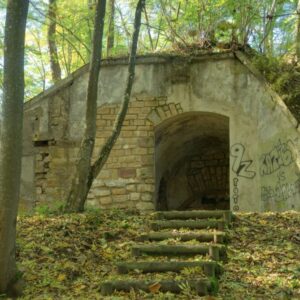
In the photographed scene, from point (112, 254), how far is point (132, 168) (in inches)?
163

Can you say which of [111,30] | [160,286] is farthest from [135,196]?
[111,30]

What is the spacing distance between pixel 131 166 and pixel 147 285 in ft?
17.4

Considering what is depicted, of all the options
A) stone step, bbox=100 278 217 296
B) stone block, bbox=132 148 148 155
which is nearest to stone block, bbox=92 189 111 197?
stone block, bbox=132 148 148 155

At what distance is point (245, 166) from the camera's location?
947cm

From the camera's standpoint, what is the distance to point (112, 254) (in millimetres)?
5738

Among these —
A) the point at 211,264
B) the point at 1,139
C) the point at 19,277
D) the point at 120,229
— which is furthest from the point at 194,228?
the point at 1,139

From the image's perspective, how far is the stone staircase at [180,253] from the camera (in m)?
4.56

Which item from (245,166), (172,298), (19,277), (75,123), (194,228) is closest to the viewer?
(172,298)

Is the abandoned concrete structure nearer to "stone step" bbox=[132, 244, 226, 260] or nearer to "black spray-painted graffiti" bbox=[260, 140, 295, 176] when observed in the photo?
"black spray-painted graffiti" bbox=[260, 140, 295, 176]

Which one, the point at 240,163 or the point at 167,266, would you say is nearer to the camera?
the point at 167,266

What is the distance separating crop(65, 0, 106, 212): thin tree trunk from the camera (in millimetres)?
7098

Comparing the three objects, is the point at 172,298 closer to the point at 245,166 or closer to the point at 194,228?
the point at 194,228

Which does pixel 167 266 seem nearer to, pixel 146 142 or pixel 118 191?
pixel 118 191

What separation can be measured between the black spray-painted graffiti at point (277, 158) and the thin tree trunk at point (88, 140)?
3519 mm
